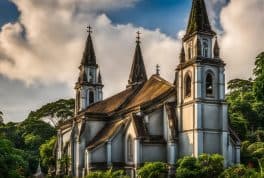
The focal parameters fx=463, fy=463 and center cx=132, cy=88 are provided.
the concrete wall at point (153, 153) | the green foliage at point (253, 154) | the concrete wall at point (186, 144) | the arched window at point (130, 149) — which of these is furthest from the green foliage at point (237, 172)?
the arched window at point (130, 149)

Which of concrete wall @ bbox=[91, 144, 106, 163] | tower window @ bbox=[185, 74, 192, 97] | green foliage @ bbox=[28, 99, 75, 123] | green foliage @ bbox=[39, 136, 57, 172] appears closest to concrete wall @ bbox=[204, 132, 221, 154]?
tower window @ bbox=[185, 74, 192, 97]

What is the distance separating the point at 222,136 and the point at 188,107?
3.68m

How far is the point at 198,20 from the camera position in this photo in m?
39.9

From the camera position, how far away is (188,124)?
38.5 m

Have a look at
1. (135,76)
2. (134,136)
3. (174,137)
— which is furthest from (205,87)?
(135,76)

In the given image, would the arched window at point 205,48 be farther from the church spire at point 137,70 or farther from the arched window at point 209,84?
the church spire at point 137,70

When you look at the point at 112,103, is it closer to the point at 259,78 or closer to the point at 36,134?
the point at 259,78

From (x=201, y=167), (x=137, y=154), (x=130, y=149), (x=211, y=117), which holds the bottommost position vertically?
(x=201, y=167)

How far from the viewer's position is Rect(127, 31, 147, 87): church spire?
60188 mm

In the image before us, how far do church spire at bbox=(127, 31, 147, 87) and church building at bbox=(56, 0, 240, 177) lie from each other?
11.8 metres

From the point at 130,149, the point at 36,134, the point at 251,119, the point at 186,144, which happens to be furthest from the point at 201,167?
the point at 36,134

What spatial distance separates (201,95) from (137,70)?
24056mm

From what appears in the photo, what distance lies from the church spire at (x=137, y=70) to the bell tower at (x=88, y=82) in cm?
488

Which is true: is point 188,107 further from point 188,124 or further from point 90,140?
point 90,140
